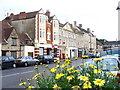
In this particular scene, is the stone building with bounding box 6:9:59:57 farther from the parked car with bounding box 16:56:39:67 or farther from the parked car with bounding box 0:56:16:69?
the parked car with bounding box 0:56:16:69

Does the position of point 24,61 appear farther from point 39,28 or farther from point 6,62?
point 39,28

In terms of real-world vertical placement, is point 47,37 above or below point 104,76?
above

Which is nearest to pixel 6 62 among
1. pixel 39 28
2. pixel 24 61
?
pixel 24 61

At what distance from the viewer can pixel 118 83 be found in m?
2.79

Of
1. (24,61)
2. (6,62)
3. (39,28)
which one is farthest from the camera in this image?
(39,28)

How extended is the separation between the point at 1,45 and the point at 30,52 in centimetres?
760

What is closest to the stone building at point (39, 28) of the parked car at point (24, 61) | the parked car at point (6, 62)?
the parked car at point (24, 61)

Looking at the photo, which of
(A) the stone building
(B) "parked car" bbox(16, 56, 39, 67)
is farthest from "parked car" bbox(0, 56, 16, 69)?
(A) the stone building

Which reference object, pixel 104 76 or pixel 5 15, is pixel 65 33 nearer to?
pixel 5 15

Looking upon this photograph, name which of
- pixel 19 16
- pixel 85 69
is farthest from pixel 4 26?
pixel 85 69

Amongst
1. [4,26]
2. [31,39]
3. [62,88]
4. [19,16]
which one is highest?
[19,16]

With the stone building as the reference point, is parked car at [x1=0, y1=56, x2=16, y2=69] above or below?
below

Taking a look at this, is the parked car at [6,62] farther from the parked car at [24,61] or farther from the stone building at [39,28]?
the stone building at [39,28]

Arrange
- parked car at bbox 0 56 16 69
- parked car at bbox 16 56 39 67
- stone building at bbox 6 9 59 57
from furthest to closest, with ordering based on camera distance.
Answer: stone building at bbox 6 9 59 57 → parked car at bbox 16 56 39 67 → parked car at bbox 0 56 16 69
